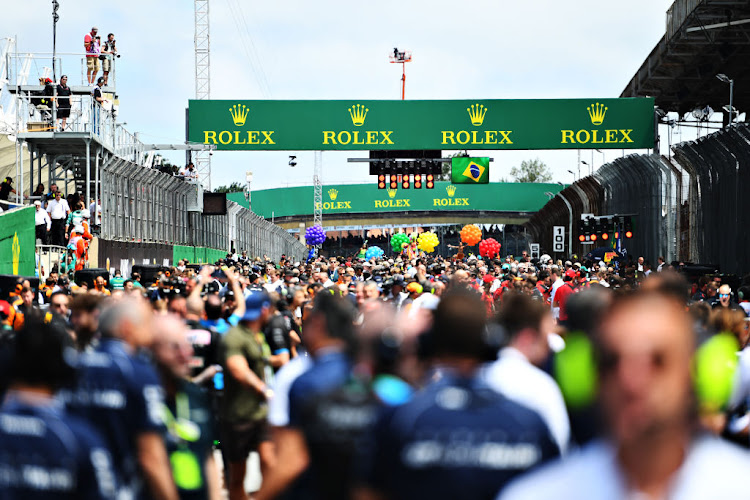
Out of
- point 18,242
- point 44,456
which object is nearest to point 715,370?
point 44,456

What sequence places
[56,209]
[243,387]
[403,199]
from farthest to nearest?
[403,199], [56,209], [243,387]

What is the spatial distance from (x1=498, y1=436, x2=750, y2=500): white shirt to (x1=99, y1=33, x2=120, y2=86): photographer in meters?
31.2

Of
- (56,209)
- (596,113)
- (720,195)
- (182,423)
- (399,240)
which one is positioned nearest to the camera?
(182,423)

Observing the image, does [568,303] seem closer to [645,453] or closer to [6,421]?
[6,421]

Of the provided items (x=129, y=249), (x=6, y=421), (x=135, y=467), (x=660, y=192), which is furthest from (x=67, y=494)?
(x=660, y=192)

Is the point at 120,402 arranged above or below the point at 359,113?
below

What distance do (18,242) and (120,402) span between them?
16.6m

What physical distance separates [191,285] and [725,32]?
26.5 m

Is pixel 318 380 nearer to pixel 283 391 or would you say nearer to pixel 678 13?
pixel 283 391

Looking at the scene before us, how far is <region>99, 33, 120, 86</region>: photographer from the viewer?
1256 inches

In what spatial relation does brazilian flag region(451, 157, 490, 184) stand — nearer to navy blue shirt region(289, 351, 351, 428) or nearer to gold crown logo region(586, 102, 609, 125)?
gold crown logo region(586, 102, 609, 125)

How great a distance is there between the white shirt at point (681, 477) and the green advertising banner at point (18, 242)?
18290 millimetres

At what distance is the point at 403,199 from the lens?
9069 centimetres

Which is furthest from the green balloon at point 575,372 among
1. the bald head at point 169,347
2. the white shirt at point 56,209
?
the white shirt at point 56,209
